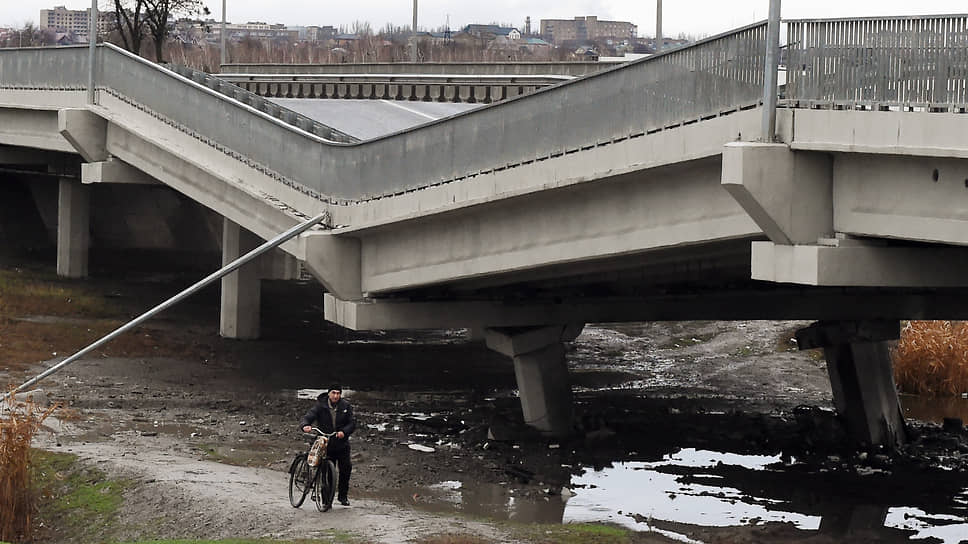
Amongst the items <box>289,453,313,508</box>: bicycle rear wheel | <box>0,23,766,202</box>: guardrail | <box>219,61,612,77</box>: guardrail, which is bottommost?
<box>289,453,313,508</box>: bicycle rear wheel

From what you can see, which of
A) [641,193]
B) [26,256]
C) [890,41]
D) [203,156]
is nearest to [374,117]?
[203,156]

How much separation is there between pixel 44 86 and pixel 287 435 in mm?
13237

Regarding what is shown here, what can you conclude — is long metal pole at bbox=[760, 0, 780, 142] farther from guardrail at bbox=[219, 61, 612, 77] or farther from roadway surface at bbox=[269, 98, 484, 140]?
guardrail at bbox=[219, 61, 612, 77]

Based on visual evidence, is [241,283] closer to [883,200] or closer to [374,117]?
[374,117]

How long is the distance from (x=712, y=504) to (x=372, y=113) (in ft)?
53.2

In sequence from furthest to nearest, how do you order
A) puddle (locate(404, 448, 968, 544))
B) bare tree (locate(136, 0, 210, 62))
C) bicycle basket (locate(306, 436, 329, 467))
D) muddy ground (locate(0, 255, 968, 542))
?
bare tree (locate(136, 0, 210, 62)) → puddle (locate(404, 448, 968, 544)) → muddy ground (locate(0, 255, 968, 542)) → bicycle basket (locate(306, 436, 329, 467))

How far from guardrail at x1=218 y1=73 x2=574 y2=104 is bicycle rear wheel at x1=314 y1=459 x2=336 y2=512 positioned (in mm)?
15527

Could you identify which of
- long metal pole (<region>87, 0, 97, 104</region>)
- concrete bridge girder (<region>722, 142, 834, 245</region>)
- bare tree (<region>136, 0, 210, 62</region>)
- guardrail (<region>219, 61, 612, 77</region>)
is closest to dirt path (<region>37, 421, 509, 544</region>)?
concrete bridge girder (<region>722, 142, 834, 245</region>)

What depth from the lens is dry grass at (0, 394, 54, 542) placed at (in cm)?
1426

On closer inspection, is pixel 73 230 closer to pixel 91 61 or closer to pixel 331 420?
pixel 91 61

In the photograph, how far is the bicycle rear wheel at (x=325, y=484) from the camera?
1410 centimetres

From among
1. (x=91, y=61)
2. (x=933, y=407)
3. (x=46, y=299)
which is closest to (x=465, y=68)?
(x=46, y=299)

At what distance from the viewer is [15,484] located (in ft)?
47.2

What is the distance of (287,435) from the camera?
1945 centimetres
